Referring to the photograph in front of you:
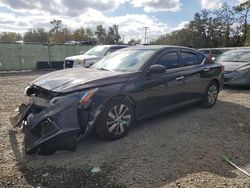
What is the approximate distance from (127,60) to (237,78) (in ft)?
18.5

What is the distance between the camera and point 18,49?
19.2 metres

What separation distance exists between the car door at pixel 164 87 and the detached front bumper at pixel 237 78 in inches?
176

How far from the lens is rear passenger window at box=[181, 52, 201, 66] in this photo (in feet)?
20.1

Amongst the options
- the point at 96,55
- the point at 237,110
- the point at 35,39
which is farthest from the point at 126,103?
Answer: the point at 35,39

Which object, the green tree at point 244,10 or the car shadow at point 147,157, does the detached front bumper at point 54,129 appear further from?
the green tree at point 244,10

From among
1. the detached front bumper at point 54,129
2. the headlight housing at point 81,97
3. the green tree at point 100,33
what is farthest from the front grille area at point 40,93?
the green tree at point 100,33

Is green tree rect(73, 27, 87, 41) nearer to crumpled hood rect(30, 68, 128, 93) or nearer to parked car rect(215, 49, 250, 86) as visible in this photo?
parked car rect(215, 49, 250, 86)

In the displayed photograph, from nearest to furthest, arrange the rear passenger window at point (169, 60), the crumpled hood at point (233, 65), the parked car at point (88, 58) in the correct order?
1. the rear passenger window at point (169, 60)
2. the crumpled hood at point (233, 65)
3. the parked car at point (88, 58)

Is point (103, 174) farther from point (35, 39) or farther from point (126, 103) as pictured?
point (35, 39)

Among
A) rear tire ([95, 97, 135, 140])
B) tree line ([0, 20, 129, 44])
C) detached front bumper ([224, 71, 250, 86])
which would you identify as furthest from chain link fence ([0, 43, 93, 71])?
tree line ([0, 20, 129, 44])

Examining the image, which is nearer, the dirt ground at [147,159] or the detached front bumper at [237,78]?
the dirt ground at [147,159]

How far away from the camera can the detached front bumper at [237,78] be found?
9.52 meters

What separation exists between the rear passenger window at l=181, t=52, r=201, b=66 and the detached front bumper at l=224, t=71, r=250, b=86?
3.56m

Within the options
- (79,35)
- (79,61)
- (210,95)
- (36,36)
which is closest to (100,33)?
(79,35)
